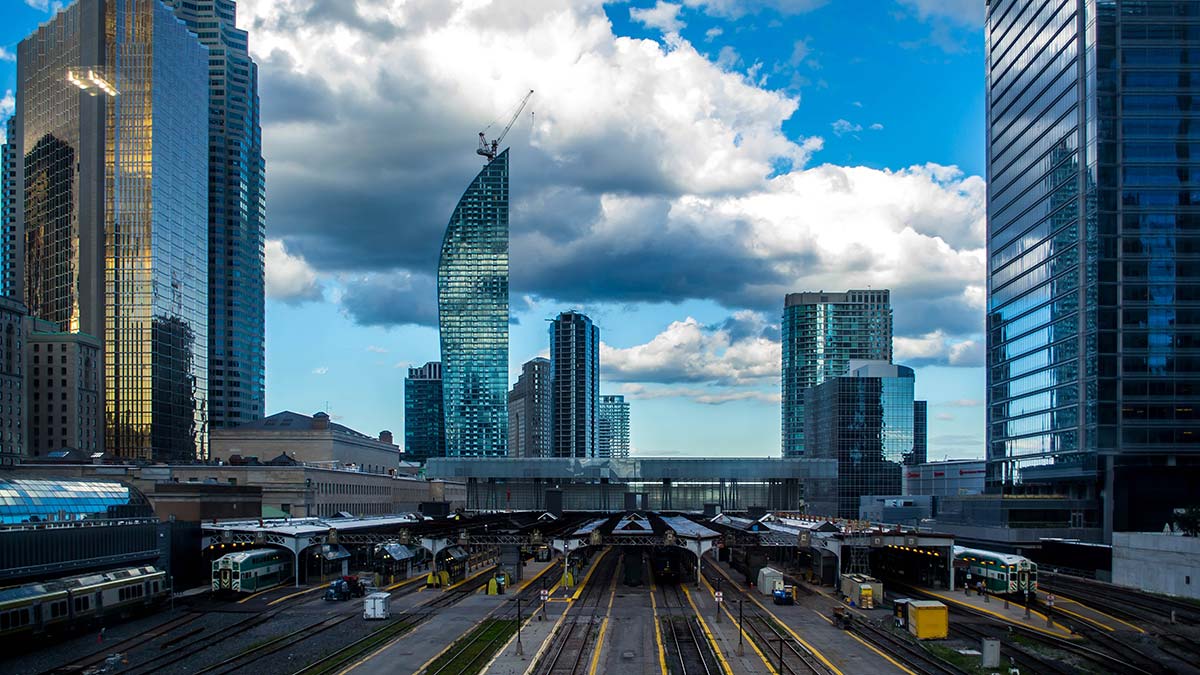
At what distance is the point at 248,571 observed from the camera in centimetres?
8544

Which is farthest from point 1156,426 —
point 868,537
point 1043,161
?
point 868,537

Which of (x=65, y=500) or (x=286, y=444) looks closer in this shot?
(x=65, y=500)

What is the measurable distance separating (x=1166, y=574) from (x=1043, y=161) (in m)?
71.1

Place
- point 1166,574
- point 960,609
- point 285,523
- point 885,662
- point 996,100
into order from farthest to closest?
point 996,100, point 285,523, point 1166,574, point 960,609, point 885,662

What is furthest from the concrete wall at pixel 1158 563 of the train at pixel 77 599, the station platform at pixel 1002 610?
the train at pixel 77 599

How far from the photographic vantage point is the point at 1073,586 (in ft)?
310

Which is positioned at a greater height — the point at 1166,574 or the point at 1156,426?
the point at 1156,426

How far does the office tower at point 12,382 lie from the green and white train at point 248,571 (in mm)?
98579

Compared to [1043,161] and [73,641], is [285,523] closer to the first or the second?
[73,641]

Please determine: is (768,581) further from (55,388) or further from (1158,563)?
(55,388)

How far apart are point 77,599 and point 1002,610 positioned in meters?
64.5

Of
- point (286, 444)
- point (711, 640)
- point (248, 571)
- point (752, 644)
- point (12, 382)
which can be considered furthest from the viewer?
point (286, 444)

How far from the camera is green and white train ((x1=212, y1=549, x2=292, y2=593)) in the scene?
8319 cm

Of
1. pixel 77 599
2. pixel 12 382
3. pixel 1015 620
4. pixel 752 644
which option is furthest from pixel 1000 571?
pixel 12 382
